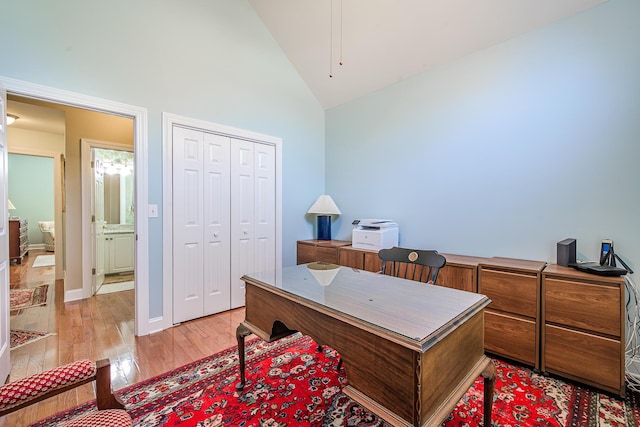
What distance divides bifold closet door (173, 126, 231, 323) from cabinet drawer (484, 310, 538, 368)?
2644 millimetres

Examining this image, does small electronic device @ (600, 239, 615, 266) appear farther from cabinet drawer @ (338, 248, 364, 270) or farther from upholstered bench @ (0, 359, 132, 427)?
upholstered bench @ (0, 359, 132, 427)

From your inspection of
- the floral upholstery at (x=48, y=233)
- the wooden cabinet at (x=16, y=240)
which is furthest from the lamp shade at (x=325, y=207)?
the floral upholstery at (x=48, y=233)

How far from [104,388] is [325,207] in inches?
117

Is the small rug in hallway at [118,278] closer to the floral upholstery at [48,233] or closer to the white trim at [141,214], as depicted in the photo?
the white trim at [141,214]

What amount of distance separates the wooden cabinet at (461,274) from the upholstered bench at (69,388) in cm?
231

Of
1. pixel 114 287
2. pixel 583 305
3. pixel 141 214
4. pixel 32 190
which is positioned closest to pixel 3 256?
pixel 141 214

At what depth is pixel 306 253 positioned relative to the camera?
149 inches

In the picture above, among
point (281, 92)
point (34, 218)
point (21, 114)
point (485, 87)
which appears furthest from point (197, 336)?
point (34, 218)

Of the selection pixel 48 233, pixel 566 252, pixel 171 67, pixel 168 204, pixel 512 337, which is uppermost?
pixel 171 67

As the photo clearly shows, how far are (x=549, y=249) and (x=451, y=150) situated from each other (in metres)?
1.23

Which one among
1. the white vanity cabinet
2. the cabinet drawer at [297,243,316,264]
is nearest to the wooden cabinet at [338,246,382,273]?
the cabinet drawer at [297,243,316,264]

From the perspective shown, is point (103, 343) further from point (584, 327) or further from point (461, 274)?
point (584, 327)

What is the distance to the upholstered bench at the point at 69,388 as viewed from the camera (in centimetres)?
94

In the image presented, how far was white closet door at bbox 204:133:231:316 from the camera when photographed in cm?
307
